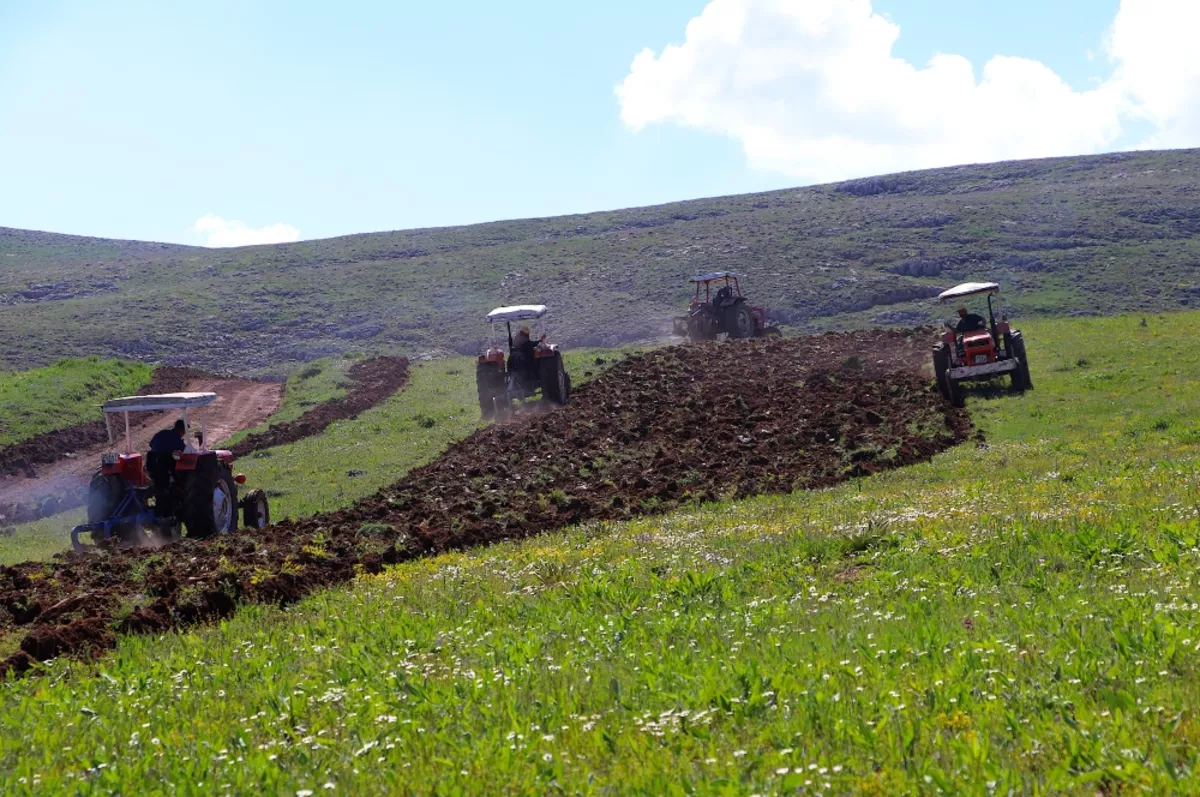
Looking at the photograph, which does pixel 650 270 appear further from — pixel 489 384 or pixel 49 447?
pixel 49 447

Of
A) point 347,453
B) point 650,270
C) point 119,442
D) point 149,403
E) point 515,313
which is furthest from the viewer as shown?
point 650,270

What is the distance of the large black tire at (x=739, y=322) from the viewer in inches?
1770

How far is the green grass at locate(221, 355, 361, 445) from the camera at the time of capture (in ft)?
113

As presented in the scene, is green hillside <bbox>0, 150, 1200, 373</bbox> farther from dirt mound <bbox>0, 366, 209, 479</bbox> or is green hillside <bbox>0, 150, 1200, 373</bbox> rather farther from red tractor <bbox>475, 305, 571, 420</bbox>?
red tractor <bbox>475, 305, 571, 420</bbox>

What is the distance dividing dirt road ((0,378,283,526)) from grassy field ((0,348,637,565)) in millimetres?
792

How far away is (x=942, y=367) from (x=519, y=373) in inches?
381

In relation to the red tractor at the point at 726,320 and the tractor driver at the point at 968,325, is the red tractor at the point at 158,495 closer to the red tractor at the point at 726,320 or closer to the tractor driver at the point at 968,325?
the tractor driver at the point at 968,325

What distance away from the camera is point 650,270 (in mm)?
82062

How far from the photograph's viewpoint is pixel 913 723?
18.0 feet

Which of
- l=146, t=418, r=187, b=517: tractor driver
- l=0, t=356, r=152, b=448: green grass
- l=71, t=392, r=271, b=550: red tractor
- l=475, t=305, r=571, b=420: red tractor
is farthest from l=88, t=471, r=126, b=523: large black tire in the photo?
l=0, t=356, r=152, b=448: green grass

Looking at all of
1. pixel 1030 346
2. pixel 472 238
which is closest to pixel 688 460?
pixel 1030 346

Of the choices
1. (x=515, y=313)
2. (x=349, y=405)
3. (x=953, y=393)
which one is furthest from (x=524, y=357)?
(x=953, y=393)

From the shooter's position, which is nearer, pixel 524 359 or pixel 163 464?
pixel 163 464

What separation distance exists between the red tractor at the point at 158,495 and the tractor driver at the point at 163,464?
0.05 feet
